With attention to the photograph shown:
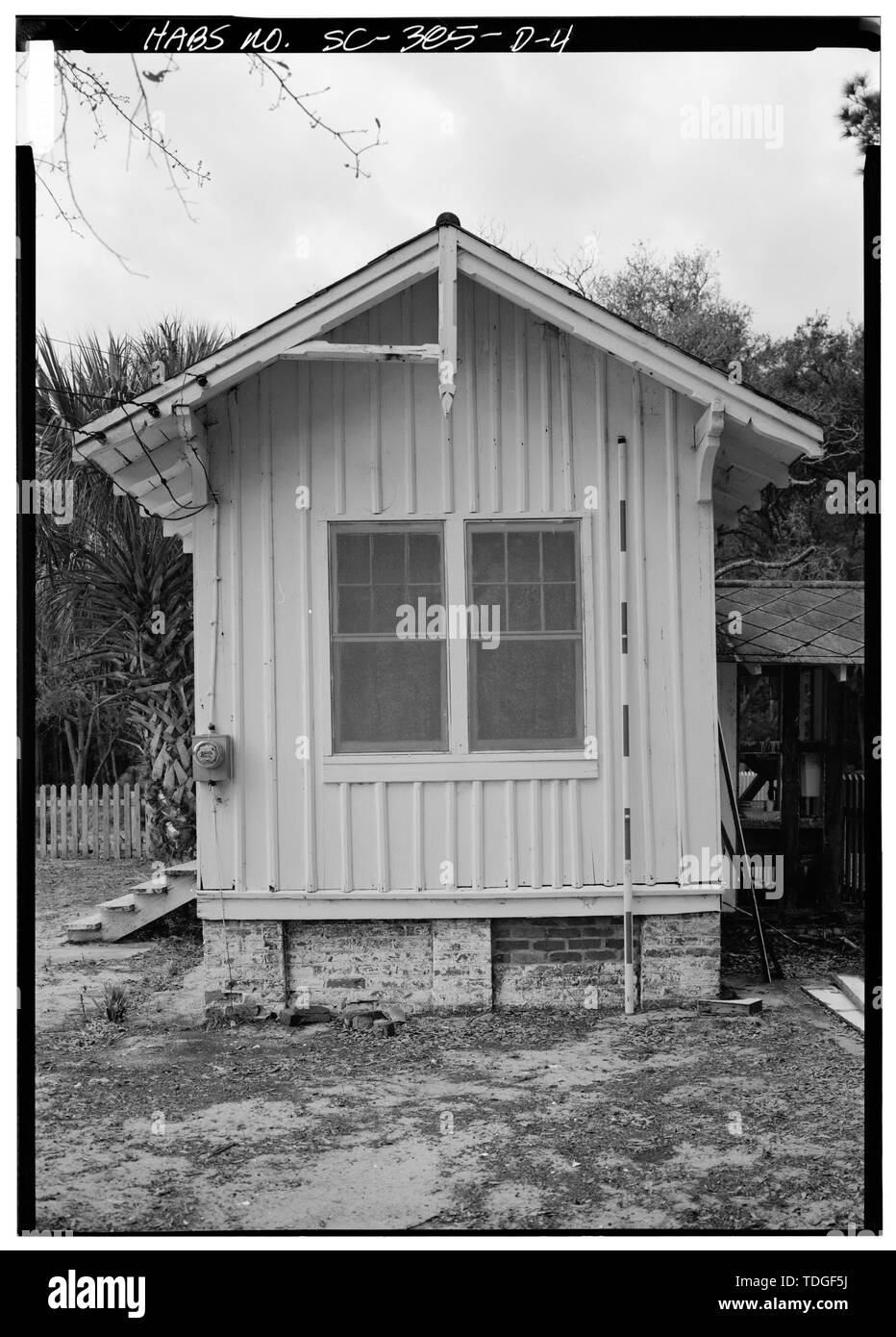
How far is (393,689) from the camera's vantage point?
6949mm

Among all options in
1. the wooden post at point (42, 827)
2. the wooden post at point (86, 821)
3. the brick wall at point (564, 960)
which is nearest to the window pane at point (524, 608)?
the brick wall at point (564, 960)

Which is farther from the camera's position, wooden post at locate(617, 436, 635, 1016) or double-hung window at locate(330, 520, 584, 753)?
double-hung window at locate(330, 520, 584, 753)

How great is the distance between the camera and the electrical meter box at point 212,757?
6.83 metres

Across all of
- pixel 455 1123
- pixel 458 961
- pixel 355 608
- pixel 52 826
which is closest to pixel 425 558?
pixel 355 608

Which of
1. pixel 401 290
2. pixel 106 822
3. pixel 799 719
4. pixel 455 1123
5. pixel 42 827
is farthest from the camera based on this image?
pixel 106 822

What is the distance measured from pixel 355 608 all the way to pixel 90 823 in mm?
7780

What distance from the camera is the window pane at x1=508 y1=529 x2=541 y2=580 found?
6969mm

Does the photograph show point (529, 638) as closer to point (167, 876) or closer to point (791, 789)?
point (791, 789)

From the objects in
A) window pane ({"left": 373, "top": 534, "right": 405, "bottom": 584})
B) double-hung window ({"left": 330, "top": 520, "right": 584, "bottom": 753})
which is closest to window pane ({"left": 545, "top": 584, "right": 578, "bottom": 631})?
double-hung window ({"left": 330, "top": 520, "right": 584, "bottom": 753})

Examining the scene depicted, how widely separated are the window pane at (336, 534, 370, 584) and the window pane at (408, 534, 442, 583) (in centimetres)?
27

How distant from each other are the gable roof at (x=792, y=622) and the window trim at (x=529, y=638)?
214 centimetres

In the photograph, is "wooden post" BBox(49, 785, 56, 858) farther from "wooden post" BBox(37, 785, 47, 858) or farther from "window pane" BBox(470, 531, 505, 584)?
"window pane" BBox(470, 531, 505, 584)

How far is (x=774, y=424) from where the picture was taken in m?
6.52

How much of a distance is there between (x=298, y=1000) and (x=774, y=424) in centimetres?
452
